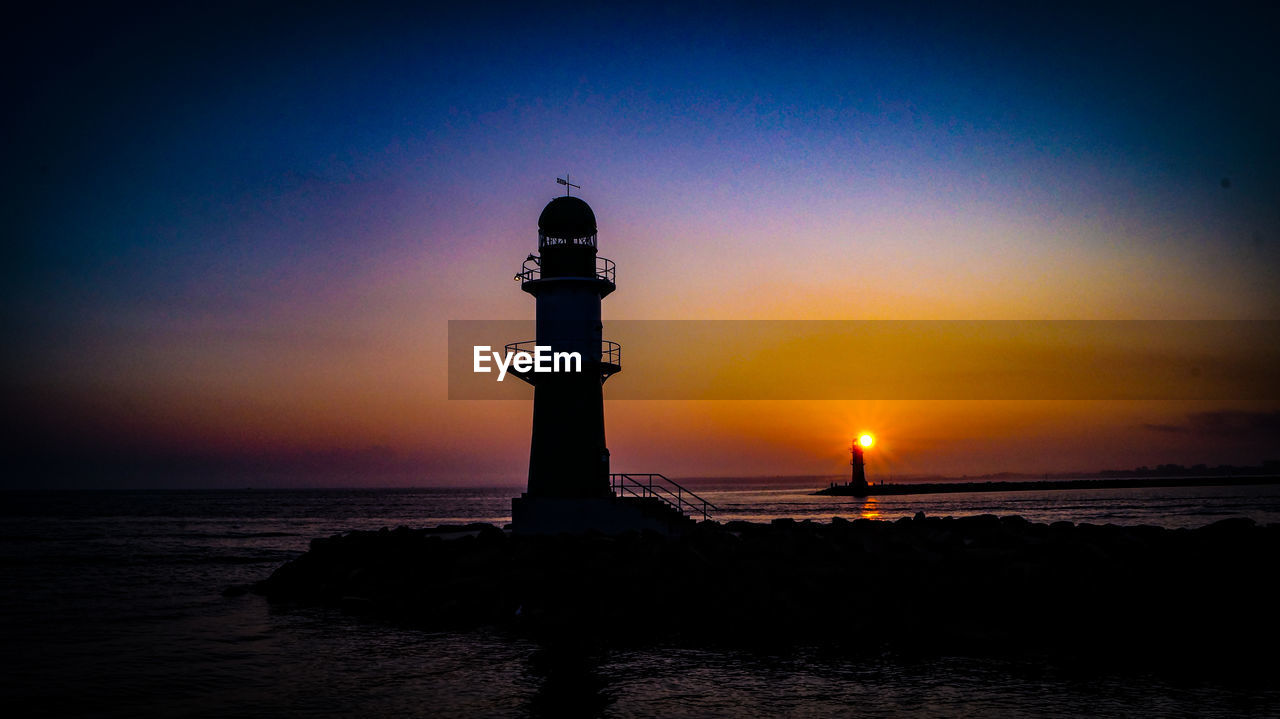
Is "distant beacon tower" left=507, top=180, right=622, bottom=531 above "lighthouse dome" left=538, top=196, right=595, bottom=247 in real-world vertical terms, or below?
below

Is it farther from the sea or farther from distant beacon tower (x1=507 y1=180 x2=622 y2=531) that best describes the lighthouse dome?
the sea

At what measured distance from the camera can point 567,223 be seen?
1001 inches

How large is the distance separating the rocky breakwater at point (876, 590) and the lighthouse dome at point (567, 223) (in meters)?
9.22

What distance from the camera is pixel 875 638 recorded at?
15156 mm

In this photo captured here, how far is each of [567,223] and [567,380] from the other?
4800 millimetres

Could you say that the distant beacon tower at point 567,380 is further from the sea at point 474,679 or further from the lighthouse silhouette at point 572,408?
the sea at point 474,679

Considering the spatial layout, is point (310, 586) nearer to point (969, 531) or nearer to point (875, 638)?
point (875, 638)

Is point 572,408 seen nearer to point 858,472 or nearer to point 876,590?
point 876,590

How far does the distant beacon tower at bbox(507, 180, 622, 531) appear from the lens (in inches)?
974

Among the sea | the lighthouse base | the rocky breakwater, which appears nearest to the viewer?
the sea

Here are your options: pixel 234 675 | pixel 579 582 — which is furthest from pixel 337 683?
pixel 579 582

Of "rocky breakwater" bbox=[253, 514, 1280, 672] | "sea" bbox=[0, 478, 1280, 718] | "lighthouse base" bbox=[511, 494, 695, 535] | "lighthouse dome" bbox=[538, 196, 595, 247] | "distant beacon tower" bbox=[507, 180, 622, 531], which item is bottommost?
"sea" bbox=[0, 478, 1280, 718]

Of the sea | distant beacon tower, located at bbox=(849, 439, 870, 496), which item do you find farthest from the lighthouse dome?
distant beacon tower, located at bbox=(849, 439, 870, 496)

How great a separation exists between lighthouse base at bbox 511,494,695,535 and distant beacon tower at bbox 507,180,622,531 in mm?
44
